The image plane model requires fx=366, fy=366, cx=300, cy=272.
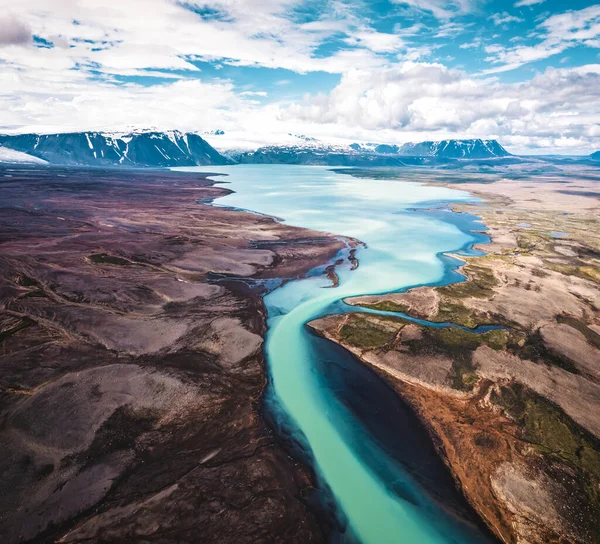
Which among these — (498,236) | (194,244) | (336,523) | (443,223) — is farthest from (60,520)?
(443,223)

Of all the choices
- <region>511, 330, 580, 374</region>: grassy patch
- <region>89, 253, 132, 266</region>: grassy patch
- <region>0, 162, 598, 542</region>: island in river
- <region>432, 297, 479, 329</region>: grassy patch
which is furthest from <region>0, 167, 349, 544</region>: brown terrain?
<region>511, 330, 580, 374</region>: grassy patch

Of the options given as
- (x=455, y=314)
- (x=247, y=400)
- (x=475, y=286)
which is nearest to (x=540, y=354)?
(x=455, y=314)

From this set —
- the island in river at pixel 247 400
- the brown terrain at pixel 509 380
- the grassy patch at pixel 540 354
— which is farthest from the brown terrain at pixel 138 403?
the grassy patch at pixel 540 354

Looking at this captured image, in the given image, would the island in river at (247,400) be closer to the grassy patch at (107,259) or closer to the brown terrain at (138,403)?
the brown terrain at (138,403)

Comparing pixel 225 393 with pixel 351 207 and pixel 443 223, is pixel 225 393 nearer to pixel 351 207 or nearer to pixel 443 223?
pixel 443 223

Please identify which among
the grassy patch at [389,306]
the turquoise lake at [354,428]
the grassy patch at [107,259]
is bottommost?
the grassy patch at [107,259]

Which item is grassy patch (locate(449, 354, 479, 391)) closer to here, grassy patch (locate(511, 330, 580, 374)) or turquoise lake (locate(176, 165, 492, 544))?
grassy patch (locate(511, 330, 580, 374))
